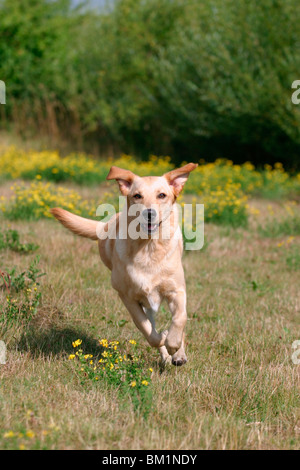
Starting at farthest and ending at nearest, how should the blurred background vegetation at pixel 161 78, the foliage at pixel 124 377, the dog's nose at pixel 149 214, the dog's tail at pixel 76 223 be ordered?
1. the blurred background vegetation at pixel 161 78
2. the dog's tail at pixel 76 223
3. the dog's nose at pixel 149 214
4. the foliage at pixel 124 377

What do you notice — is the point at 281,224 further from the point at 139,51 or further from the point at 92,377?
the point at 139,51

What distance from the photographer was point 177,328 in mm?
3520

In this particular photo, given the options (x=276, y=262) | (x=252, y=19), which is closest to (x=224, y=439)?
(x=276, y=262)

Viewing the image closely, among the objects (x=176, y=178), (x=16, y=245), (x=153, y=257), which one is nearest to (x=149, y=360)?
(x=153, y=257)

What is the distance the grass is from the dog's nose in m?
0.98

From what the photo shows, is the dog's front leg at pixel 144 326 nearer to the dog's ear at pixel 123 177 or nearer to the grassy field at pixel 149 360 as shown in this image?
the grassy field at pixel 149 360

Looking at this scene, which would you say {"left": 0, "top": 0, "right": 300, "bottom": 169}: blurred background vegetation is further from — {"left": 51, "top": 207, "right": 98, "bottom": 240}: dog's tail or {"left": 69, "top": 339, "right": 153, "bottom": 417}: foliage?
{"left": 69, "top": 339, "right": 153, "bottom": 417}: foliage

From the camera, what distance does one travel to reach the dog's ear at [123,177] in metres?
3.72

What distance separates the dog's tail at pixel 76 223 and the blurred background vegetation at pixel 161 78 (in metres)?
8.59

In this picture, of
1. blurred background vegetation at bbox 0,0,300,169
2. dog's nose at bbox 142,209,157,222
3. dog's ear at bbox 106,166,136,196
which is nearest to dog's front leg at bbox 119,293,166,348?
dog's nose at bbox 142,209,157,222

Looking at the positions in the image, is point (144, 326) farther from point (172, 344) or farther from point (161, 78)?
point (161, 78)

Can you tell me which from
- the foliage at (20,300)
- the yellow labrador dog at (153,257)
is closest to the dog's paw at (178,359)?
the yellow labrador dog at (153,257)

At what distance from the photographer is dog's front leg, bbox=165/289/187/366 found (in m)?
3.48

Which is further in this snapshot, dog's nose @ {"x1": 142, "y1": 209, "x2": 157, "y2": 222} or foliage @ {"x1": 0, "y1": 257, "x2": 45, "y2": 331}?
foliage @ {"x1": 0, "y1": 257, "x2": 45, "y2": 331}
